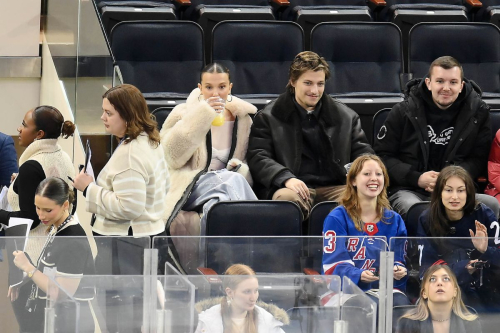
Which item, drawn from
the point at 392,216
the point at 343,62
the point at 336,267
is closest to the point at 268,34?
the point at 343,62

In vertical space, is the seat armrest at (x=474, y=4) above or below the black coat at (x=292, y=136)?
above

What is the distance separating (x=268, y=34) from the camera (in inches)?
205

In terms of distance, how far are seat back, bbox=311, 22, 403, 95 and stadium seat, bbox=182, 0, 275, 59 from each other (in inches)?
21.7

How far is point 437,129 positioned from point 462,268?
139cm

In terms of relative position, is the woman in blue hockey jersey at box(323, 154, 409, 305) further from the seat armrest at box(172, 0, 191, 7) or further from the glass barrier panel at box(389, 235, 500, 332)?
the seat armrest at box(172, 0, 191, 7)

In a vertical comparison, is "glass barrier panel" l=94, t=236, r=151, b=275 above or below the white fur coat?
below

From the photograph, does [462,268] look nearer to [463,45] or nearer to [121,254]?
[121,254]

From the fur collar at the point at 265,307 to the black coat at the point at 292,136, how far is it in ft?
4.25

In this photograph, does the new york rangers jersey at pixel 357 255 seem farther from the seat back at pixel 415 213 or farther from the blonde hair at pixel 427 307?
the seat back at pixel 415 213

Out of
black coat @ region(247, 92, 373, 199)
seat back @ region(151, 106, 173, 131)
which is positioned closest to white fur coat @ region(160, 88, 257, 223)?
black coat @ region(247, 92, 373, 199)

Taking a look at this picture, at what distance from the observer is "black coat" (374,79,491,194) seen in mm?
4238

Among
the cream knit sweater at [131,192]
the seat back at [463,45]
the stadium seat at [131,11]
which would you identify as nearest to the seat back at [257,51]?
the stadium seat at [131,11]

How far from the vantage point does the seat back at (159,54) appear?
5.08m

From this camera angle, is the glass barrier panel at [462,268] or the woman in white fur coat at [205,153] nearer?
the glass barrier panel at [462,268]
